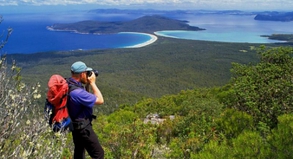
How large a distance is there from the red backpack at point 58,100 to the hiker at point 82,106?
0.10m

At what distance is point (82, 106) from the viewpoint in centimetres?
299

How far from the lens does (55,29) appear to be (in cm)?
17862

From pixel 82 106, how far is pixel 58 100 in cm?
28

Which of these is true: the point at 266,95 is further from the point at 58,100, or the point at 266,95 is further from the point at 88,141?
the point at 58,100

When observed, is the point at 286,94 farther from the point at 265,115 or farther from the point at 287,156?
the point at 287,156

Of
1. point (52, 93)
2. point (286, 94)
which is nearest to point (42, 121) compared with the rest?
point (52, 93)

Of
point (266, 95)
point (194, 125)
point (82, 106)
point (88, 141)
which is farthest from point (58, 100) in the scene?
point (266, 95)

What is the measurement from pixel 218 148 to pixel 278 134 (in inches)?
21.6

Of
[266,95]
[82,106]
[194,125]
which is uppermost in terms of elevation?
[82,106]

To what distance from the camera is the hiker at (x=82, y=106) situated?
2934mm

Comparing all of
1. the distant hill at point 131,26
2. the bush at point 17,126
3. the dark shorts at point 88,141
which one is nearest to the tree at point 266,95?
the dark shorts at point 88,141

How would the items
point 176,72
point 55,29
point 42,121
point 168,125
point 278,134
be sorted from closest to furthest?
point 42,121 < point 278,134 < point 168,125 < point 176,72 < point 55,29

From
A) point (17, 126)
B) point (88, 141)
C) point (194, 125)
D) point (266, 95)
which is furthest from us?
point (194, 125)

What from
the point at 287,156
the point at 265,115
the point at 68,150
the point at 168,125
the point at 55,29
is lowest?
the point at 55,29
